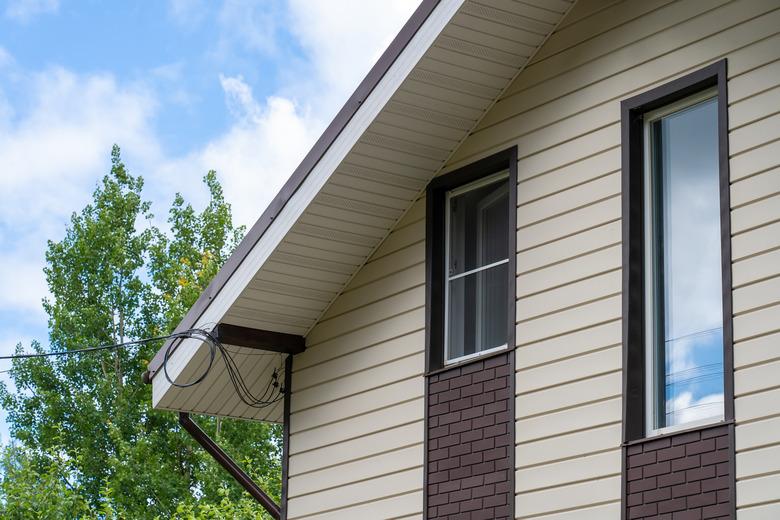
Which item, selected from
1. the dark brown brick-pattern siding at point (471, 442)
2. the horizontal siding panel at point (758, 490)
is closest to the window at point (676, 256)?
the horizontal siding panel at point (758, 490)

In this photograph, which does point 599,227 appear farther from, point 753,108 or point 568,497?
point 568,497

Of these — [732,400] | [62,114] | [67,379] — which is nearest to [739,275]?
[732,400]

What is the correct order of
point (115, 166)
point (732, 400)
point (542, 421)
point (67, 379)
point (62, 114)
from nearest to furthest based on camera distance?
point (732, 400), point (542, 421), point (67, 379), point (115, 166), point (62, 114)

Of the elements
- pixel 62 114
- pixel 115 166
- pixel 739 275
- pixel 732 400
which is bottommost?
pixel 732 400

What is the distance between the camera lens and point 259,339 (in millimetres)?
11562

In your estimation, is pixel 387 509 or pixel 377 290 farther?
pixel 377 290

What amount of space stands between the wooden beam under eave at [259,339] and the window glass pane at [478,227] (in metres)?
1.71

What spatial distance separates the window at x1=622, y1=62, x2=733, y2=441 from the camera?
845 centimetres

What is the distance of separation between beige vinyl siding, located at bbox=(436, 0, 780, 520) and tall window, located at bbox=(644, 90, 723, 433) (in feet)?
0.75

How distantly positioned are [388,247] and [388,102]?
1462 millimetres

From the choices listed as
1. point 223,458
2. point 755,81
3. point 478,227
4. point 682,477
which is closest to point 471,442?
point 478,227

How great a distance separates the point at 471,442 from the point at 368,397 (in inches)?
51.0

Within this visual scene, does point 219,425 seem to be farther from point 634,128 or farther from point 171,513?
point 634,128

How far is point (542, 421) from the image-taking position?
9242 millimetres
